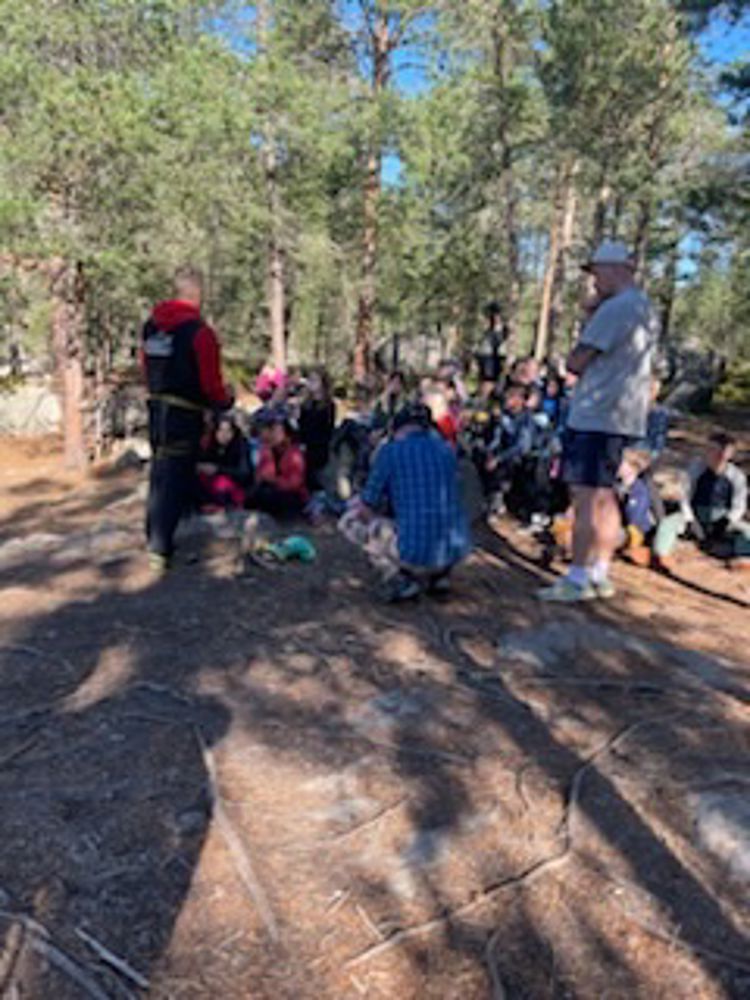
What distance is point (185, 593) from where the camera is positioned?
465 centimetres

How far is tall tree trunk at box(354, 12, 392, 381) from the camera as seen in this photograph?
14972mm

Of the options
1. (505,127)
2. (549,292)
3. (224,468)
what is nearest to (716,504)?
(224,468)

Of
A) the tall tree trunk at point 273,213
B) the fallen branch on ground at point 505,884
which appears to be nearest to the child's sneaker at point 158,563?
the fallen branch on ground at point 505,884

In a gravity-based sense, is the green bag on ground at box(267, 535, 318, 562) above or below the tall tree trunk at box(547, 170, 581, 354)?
below

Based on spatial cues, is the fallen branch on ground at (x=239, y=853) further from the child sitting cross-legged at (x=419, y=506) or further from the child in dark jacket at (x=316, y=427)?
the child in dark jacket at (x=316, y=427)

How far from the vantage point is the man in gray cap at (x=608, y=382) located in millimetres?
4270

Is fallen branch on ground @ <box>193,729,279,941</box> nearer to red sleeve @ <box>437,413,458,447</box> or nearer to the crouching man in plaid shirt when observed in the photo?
the crouching man in plaid shirt

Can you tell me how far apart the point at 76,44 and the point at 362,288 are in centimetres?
725

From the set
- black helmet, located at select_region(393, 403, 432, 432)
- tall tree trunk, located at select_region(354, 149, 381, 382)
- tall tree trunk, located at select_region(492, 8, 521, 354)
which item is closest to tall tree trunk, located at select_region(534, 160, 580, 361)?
tall tree trunk, located at select_region(492, 8, 521, 354)

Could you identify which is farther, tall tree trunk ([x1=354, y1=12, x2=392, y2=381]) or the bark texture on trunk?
the bark texture on trunk

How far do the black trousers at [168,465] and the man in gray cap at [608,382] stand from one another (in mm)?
2274

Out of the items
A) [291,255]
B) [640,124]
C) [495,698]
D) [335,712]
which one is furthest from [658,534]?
[640,124]

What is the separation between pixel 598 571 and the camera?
477 cm

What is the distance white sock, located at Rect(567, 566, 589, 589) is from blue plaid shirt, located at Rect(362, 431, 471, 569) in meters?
0.68
